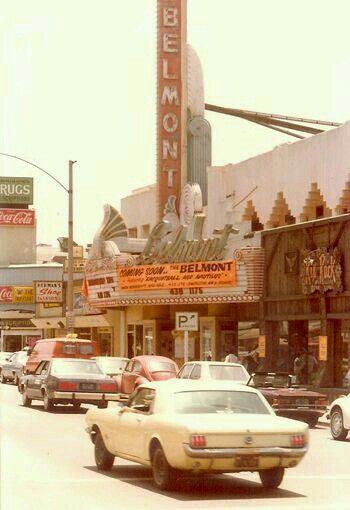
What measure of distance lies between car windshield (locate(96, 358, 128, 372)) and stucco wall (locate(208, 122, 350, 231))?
830cm

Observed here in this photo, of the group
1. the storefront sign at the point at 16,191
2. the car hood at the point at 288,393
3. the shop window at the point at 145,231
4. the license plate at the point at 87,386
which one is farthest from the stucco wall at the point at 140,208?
the storefront sign at the point at 16,191

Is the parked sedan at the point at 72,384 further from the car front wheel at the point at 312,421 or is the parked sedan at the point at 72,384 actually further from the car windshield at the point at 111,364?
the car windshield at the point at 111,364

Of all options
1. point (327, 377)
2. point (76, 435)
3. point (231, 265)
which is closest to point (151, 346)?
point (231, 265)

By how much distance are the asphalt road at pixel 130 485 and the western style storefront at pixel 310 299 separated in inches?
639

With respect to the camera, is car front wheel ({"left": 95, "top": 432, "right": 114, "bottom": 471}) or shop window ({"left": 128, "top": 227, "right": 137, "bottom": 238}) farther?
shop window ({"left": 128, "top": 227, "right": 137, "bottom": 238})

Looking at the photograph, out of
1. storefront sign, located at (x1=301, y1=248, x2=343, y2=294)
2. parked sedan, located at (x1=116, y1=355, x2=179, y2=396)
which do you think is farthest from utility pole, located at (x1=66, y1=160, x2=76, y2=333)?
parked sedan, located at (x1=116, y1=355, x2=179, y2=396)

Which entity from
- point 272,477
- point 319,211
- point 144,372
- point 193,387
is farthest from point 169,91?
point 272,477

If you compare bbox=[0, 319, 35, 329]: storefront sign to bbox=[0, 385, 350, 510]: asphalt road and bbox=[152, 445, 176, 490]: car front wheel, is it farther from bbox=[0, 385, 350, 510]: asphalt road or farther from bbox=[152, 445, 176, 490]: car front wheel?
bbox=[152, 445, 176, 490]: car front wheel

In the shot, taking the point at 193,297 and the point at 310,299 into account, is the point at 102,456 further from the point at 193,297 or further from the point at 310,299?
the point at 193,297

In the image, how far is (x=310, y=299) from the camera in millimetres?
41000

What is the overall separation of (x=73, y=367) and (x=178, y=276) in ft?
50.7

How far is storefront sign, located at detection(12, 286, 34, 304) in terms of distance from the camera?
97625 mm

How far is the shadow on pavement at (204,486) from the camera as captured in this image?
591 inches

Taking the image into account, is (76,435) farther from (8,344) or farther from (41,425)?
(8,344)
